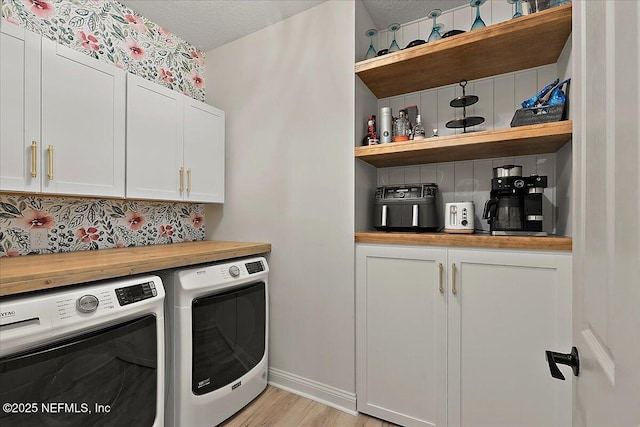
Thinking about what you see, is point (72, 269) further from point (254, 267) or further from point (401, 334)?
point (401, 334)

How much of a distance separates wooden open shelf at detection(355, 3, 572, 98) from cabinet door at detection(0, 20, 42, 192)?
1.66 metres

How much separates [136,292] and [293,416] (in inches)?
46.8

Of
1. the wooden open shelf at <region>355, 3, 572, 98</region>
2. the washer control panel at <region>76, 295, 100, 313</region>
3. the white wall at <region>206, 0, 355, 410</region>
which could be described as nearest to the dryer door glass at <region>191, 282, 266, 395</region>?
the white wall at <region>206, 0, 355, 410</region>

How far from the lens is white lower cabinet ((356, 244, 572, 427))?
1438 mm

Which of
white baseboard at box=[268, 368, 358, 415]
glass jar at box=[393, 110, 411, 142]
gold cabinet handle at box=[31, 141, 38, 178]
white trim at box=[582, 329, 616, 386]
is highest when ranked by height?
glass jar at box=[393, 110, 411, 142]

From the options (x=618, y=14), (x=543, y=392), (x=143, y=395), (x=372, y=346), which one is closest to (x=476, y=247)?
(x=543, y=392)

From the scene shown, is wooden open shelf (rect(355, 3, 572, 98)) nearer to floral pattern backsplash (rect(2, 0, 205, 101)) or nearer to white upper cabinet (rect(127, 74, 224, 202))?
white upper cabinet (rect(127, 74, 224, 202))

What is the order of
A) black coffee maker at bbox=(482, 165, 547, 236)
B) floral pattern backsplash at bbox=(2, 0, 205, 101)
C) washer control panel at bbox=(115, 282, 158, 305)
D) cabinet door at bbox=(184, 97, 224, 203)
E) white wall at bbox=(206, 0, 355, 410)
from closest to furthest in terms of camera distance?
washer control panel at bbox=(115, 282, 158, 305) → black coffee maker at bbox=(482, 165, 547, 236) → floral pattern backsplash at bbox=(2, 0, 205, 101) → white wall at bbox=(206, 0, 355, 410) → cabinet door at bbox=(184, 97, 224, 203)

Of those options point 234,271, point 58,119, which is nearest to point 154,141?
point 58,119

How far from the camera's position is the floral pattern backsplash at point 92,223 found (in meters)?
1.69

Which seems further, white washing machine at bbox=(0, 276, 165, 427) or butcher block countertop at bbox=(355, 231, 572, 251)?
butcher block countertop at bbox=(355, 231, 572, 251)

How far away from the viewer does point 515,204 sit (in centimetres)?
164

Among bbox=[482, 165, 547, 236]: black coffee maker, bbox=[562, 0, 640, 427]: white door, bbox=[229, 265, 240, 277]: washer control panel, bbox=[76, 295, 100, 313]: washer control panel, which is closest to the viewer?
bbox=[562, 0, 640, 427]: white door

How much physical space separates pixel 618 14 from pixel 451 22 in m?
1.97
